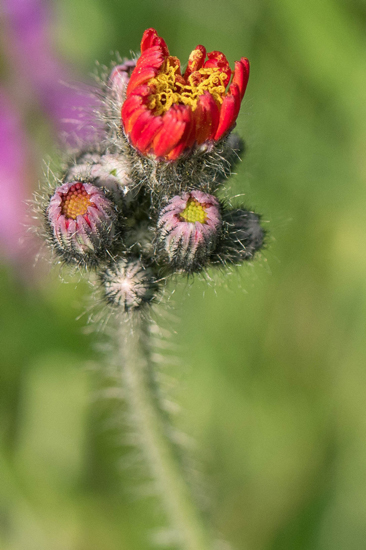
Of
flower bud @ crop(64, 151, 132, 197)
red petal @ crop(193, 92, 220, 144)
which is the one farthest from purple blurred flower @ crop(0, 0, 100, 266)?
red petal @ crop(193, 92, 220, 144)

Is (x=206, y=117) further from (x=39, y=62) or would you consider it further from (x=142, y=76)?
(x=39, y=62)

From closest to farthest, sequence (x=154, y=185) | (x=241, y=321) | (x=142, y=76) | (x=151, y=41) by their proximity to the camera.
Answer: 1. (x=142, y=76)
2. (x=151, y=41)
3. (x=154, y=185)
4. (x=241, y=321)

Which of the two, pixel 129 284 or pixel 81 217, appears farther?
pixel 129 284

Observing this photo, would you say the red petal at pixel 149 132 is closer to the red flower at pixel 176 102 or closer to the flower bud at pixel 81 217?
the red flower at pixel 176 102

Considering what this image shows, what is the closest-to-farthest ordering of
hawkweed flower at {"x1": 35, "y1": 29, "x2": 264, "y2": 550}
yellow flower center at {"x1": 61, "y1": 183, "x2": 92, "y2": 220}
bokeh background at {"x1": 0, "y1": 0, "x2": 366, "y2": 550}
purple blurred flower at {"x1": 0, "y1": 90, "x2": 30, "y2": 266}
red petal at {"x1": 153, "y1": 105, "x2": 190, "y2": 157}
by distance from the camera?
red petal at {"x1": 153, "y1": 105, "x2": 190, "y2": 157} < hawkweed flower at {"x1": 35, "y1": 29, "x2": 264, "y2": 550} < yellow flower center at {"x1": 61, "y1": 183, "x2": 92, "y2": 220} < purple blurred flower at {"x1": 0, "y1": 90, "x2": 30, "y2": 266} < bokeh background at {"x1": 0, "y1": 0, "x2": 366, "y2": 550}

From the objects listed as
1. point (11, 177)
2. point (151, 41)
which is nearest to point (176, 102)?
point (151, 41)

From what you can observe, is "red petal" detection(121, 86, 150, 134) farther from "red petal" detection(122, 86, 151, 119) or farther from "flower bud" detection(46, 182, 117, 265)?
"flower bud" detection(46, 182, 117, 265)
